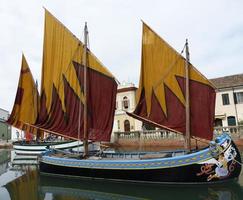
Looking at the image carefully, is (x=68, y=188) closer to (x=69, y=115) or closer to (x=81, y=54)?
(x=69, y=115)

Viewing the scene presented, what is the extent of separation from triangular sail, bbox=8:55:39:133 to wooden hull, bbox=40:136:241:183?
56.4 feet

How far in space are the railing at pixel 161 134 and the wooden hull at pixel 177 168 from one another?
15.3m

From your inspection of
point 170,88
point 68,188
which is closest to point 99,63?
point 170,88

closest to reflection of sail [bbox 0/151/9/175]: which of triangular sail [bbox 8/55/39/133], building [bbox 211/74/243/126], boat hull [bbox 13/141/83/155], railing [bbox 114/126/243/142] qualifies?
boat hull [bbox 13/141/83/155]

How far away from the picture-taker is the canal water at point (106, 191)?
1013 cm

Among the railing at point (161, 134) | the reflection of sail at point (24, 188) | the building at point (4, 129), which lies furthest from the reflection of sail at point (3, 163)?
the building at point (4, 129)

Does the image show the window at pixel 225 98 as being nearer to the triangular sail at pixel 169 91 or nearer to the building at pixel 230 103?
the building at pixel 230 103

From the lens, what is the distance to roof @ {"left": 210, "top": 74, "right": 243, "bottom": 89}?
3231cm

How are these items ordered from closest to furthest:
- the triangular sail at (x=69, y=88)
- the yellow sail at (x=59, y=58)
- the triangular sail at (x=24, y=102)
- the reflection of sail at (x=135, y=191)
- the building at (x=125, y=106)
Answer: the reflection of sail at (x=135, y=191) < the triangular sail at (x=69, y=88) < the yellow sail at (x=59, y=58) < the triangular sail at (x=24, y=102) < the building at (x=125, y=106)

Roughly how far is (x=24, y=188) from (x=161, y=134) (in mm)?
18996

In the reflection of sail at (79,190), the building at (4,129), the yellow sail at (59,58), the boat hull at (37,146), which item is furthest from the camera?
the building at (4,129)

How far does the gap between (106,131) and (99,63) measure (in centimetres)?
405

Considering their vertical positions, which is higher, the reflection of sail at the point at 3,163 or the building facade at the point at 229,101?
the building facade at the point at 229,101

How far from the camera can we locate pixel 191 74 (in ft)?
43.3
